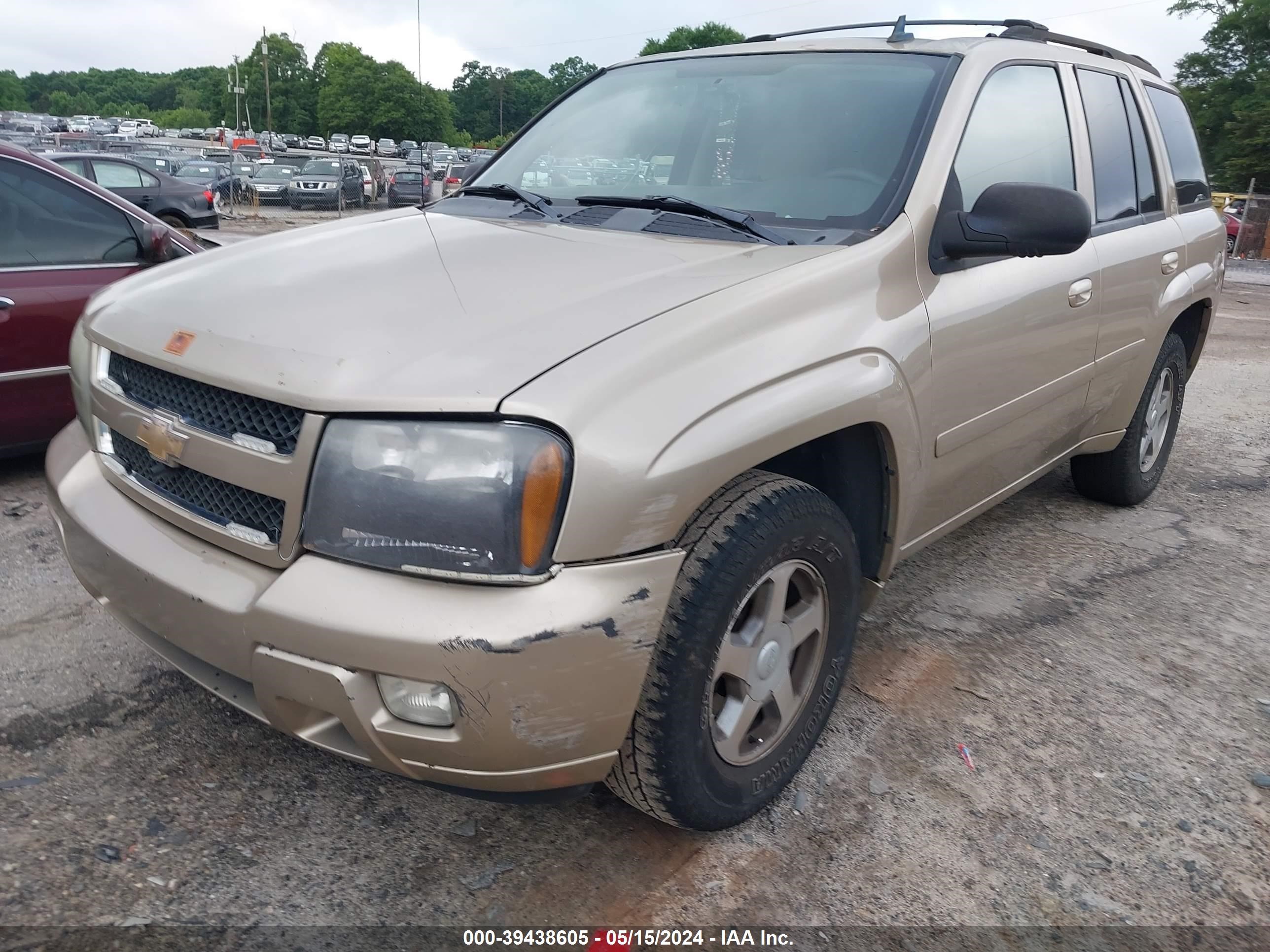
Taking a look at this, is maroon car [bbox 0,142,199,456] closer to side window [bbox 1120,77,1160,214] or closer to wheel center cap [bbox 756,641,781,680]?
wheel center cap [bbox 756,641,781,680]

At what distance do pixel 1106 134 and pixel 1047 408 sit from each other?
3.70ft

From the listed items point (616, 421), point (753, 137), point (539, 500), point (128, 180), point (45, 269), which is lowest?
point (128, 180)

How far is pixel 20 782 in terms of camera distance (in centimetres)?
227

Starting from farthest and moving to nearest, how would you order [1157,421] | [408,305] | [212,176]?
[212,176] < [1157,421] < [408,305]

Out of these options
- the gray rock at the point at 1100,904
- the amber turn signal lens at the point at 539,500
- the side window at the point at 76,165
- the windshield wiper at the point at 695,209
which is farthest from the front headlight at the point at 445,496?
the side window at the point at 76,165

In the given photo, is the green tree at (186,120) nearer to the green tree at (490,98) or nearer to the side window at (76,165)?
the green tree at (490,98)

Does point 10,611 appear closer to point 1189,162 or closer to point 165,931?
point 165,931

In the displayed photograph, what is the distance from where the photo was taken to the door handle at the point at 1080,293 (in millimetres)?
3072

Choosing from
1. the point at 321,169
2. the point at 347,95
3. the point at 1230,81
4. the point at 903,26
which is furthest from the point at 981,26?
the point at 347,95

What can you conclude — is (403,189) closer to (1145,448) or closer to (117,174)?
(117,174)

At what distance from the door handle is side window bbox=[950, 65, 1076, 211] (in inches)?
12.7

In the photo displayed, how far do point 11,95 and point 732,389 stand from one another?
14471 cm

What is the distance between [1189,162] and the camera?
14.2ft

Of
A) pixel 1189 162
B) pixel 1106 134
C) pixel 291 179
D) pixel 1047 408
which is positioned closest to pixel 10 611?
pixel 1047 408
